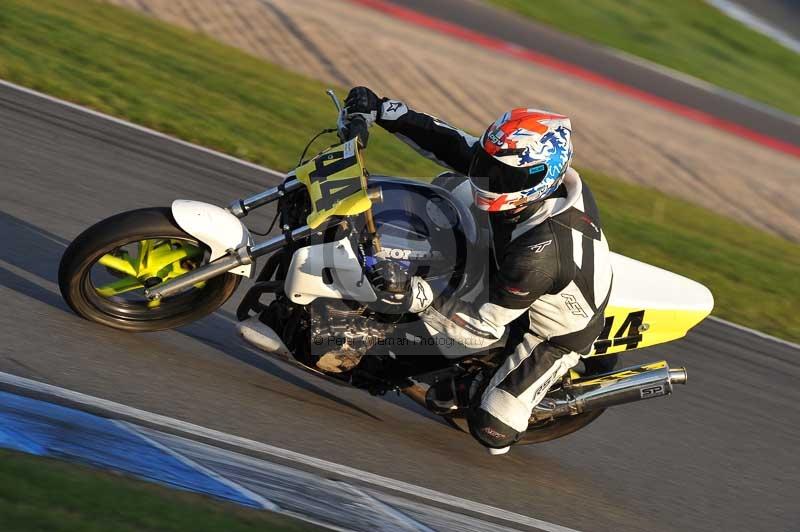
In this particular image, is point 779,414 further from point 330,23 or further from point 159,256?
point 330,23

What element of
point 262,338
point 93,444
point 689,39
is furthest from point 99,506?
point 689,39

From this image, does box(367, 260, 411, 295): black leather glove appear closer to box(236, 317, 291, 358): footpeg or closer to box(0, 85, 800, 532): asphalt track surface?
box(236, 317, 291, 358): footpeg

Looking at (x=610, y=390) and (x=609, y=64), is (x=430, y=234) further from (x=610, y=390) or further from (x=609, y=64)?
(x=609, y=64)

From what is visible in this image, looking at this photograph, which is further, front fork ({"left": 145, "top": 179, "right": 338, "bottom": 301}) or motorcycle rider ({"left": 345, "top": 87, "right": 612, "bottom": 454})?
front fork ({"left": 145, "top": 179, "right": 338, "bottom": 301})

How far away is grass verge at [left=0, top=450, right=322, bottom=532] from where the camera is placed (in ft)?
11.5

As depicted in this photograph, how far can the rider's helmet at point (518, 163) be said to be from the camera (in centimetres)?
460

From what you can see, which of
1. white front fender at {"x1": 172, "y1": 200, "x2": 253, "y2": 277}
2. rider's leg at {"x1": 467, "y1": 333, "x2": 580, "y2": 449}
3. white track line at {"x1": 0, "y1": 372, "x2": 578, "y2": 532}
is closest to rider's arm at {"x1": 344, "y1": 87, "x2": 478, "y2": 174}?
white front fender at {"x1": 172, "y1": 200, "x2": 253, "y2": 277}

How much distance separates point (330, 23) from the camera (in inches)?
563

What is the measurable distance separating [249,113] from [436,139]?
5315mm

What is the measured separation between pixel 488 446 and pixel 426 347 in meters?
0.60

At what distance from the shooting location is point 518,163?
4.59 meters

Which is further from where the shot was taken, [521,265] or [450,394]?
[450,394]

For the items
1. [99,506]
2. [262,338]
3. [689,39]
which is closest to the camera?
[99,506]

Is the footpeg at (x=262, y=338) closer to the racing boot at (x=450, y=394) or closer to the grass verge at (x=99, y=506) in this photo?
the racing boot at (x=450, y=394)
